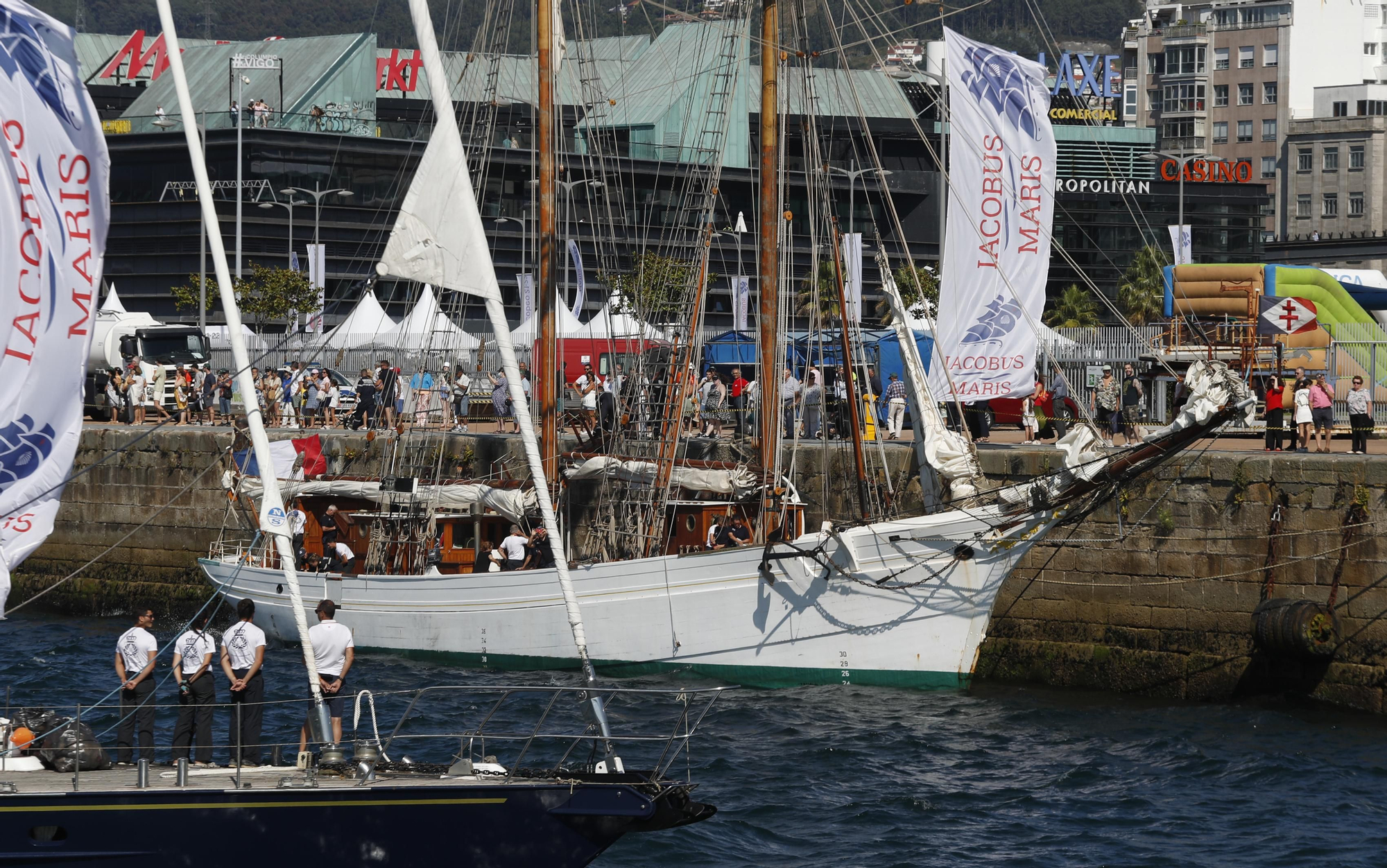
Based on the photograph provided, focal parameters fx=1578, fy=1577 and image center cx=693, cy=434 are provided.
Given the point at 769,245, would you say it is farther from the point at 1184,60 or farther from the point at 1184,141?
the point at 1184,60

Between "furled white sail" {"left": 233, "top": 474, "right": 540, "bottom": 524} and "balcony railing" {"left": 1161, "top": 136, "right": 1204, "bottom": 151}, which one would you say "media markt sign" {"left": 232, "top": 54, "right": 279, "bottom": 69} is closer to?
"furled white sail" {"left": 233, "top": 474, "right": 540, "bottom": 524}

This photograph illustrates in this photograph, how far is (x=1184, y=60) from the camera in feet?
375

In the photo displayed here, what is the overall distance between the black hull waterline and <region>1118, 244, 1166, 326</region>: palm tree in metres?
55.8

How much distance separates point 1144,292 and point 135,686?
6043cm

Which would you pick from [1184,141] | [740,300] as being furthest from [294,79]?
[1184,141]

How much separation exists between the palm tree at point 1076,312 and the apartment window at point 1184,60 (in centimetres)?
4828

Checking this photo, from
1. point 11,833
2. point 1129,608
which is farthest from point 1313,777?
point 11,833

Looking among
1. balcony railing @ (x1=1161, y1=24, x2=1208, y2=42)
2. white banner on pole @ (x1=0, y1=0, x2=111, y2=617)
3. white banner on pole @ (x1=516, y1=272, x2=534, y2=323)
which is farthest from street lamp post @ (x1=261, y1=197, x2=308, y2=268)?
balcony railing @ (x1=1161, y1=24, x2=1208, y2=42)

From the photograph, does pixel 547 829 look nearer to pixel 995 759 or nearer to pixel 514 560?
pixel 995 759

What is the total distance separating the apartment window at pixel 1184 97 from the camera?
4476 inches

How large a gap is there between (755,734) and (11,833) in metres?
10.5

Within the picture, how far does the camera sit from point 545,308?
26.3 meters

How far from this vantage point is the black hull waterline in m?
11.5

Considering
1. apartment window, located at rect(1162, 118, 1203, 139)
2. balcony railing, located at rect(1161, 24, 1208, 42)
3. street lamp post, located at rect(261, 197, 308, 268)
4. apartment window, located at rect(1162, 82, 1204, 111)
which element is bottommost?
street lamp post, located at rect(261, 197, 308, 268)
